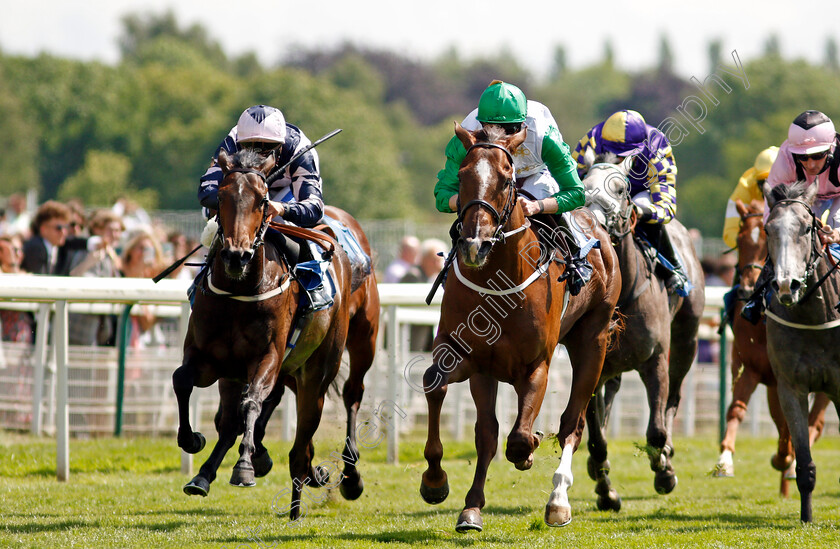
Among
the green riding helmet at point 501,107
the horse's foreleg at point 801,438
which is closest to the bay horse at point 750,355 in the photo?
the horse's foreleg at point 801,438

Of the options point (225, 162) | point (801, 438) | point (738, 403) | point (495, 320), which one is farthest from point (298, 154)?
point (738, 403)

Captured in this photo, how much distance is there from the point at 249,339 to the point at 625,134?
3.24 meters

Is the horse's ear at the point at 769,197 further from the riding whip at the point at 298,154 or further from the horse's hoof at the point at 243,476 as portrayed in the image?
the horse's hoof at the point at 243,476

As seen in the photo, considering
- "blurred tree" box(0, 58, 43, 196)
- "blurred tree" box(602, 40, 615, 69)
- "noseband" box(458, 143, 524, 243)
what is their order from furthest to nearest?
"blurred tree" box(602, 40, 615, 69) < "blurred tree" box(0, 58, 43, 196) < "noseband" box(458, 143, 524, 243)

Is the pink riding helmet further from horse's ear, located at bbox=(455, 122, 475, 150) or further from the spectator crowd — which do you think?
the spectator crowd

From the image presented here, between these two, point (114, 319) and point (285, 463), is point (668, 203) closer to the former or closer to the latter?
point (285, 463)

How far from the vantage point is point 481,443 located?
19.6 feet

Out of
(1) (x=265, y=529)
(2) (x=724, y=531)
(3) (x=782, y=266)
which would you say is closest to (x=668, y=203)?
(3) (x=782, y=266)

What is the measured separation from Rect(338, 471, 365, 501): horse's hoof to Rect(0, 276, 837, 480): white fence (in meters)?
0.78

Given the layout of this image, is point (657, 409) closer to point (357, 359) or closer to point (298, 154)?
point (357, 359)

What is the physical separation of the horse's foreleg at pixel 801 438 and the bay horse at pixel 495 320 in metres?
1.55

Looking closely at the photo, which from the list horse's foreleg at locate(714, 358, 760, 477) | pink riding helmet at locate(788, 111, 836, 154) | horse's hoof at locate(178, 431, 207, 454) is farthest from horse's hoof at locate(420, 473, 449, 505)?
horse's foreleg at locate(714, 358, 760, 477)

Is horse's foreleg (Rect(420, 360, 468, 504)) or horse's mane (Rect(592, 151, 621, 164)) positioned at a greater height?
horse's mane (Rect(592, 151, 621, 164))

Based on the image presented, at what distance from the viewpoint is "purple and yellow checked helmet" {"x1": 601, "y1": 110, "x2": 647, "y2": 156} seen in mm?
7996
